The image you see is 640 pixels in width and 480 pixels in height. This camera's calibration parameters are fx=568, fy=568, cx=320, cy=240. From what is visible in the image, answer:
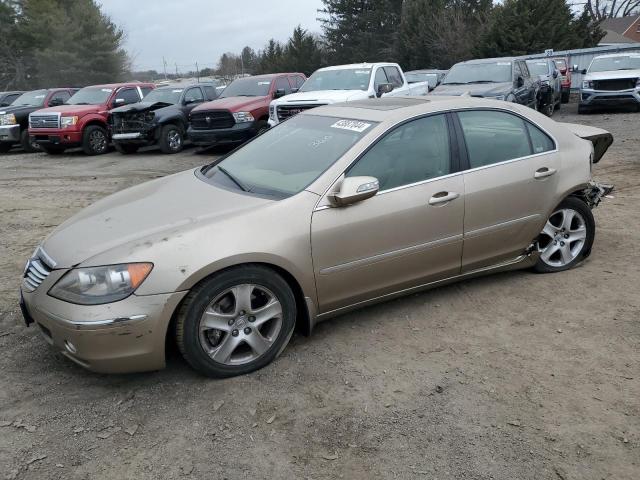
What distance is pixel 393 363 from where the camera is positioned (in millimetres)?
3561

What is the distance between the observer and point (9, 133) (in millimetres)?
15836

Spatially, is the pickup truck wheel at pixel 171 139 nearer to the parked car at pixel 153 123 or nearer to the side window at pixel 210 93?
the parked car at pixel 153 123

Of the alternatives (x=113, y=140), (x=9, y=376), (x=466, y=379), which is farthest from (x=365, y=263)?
(x=113, y=140)

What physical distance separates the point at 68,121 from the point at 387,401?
13502mm

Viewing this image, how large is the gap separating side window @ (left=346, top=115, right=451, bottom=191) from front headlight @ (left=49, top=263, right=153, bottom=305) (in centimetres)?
149

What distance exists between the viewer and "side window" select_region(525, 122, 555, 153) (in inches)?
181

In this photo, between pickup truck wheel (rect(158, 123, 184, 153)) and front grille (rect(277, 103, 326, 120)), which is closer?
front grille (rect(277, 103, 326, 120))

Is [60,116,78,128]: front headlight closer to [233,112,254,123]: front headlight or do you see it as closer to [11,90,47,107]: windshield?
[11,90,47,107]: windshield

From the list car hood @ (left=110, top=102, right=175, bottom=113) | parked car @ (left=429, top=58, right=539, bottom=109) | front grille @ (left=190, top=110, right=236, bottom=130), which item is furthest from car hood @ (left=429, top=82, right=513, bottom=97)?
car hood @ (left=110, top=102, right=175, bottom=113)

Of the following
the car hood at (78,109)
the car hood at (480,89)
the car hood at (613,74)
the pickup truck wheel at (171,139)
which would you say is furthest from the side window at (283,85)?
the car hood at (613,74)

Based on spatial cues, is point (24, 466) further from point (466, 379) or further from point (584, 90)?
point (584, 90)

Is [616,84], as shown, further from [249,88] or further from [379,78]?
[249,88]

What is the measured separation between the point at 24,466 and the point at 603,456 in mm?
2783

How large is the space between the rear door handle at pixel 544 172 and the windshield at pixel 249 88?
33.3ft
